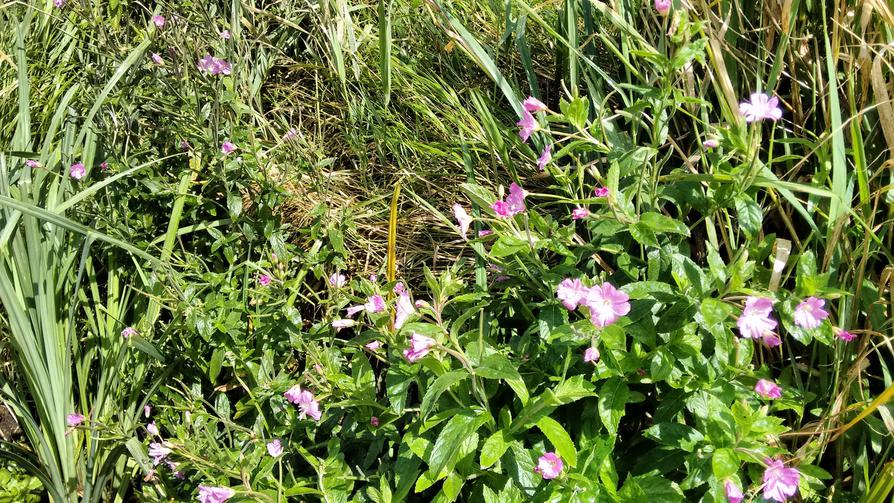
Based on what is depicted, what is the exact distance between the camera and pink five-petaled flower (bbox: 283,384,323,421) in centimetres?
150

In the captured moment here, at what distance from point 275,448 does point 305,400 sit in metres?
0.13

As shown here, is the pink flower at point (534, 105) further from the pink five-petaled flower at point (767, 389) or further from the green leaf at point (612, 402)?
the pink five-petaled flower at point (767, 389)

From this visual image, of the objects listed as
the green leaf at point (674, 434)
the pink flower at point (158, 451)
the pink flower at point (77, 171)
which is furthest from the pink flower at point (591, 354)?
the pink flower at point (77, 171)

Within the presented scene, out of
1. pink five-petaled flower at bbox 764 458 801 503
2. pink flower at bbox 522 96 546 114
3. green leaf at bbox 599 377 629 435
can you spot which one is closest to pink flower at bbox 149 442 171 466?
green leaf at bbox 599 377 629 435

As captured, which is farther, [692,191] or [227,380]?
[227,380]

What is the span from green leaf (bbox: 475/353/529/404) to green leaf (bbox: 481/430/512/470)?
3.1 inches

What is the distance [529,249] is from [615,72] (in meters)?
0.81

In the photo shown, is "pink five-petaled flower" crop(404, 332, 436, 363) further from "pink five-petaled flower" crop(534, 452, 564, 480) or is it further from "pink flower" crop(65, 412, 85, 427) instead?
"pink flower" crop(65, 412, 85, 427)

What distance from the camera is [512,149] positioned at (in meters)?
1.99

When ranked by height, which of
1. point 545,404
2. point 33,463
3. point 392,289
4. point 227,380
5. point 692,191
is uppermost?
point 692,191

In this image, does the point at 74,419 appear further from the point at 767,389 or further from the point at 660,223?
the point at 767,389

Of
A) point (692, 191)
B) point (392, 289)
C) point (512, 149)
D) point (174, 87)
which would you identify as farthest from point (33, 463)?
point (692, 191)

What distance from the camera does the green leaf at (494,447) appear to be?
1.25 m

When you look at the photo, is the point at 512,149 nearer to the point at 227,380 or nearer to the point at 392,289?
the point at 392,289
